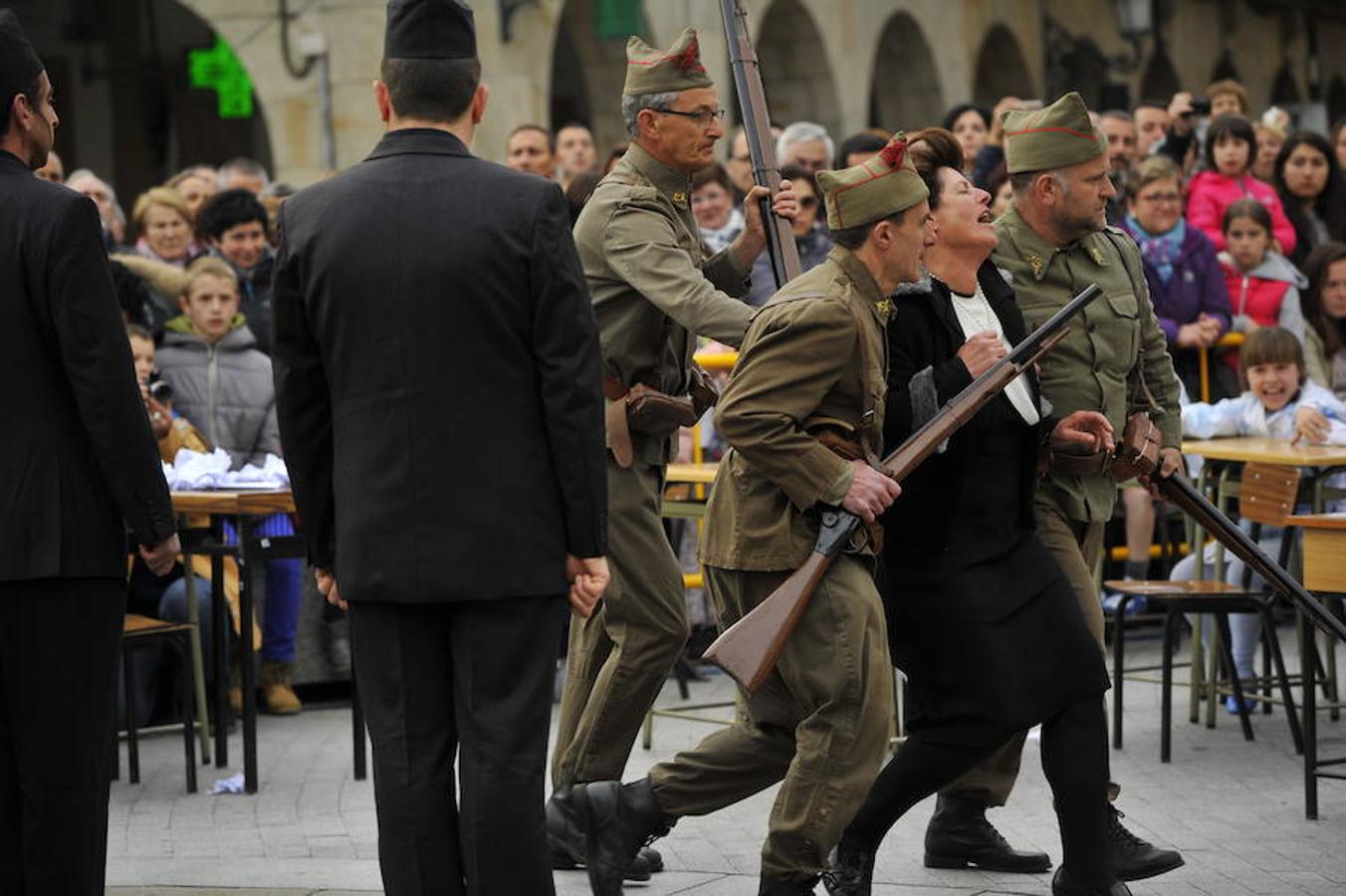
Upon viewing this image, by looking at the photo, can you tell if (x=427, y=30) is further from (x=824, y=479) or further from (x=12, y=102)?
(x=824, y=479)

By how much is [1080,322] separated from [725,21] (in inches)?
59.0

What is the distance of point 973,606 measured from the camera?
20.5 feet

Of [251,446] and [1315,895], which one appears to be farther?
[251,446]

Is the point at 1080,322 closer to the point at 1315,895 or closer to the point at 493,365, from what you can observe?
the point at 1315,895

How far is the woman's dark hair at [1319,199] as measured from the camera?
43.8 feet

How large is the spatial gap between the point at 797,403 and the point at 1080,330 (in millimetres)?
1291

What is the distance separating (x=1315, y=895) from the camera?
6668 millimetres

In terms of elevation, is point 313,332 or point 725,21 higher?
point 725,21

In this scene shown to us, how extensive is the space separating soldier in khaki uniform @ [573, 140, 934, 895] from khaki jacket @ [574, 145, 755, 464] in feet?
2.55

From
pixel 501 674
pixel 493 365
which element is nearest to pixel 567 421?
pixel 493 365

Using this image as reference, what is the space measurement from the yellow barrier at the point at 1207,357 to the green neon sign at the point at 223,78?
12.4 metres

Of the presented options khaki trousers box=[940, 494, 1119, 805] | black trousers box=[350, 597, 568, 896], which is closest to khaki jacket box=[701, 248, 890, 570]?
khaki trousers box=[940, 494, 1119, 805]

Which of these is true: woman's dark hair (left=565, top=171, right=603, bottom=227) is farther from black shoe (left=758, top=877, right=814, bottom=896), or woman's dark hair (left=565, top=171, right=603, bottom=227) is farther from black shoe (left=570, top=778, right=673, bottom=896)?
black shoe (left=758, top=877, right=814, bottom=896)

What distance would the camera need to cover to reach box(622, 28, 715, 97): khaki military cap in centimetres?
705
